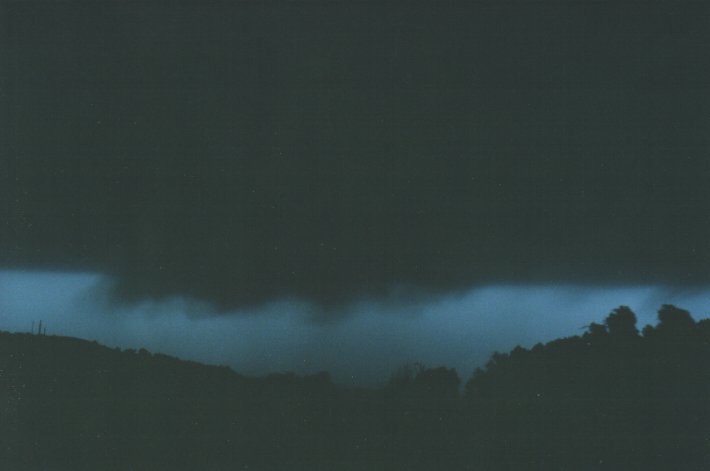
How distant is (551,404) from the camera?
3061 mm

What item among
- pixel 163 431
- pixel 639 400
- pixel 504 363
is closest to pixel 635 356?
pixel 639 400

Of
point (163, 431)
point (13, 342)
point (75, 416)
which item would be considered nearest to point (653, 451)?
point (163, 431)

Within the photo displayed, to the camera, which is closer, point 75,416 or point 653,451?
point 653,451

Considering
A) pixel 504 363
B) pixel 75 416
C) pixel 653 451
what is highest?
pixel 504 363

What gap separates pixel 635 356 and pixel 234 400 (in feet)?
7.82

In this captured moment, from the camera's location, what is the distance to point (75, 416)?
3225mm

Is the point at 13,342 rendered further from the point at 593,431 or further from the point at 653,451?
the point at 653,451

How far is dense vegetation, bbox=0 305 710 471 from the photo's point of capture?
3.01 m

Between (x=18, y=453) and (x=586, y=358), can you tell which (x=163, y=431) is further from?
(x=586, y=358)

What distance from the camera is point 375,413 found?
123 inches

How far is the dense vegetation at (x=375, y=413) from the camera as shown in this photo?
9.88ft

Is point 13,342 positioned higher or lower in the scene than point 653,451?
higher

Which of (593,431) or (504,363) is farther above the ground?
(504,363)

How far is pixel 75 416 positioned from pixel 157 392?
1.72ft
